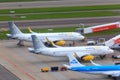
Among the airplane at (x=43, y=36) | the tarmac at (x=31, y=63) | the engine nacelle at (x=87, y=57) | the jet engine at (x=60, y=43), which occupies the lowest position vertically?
the tarmac at (x=31, y=63)

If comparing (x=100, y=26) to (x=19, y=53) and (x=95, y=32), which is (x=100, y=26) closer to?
(x=95, y=32)

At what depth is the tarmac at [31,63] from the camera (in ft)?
396

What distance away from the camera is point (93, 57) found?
443 ft

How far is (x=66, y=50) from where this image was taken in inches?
5261

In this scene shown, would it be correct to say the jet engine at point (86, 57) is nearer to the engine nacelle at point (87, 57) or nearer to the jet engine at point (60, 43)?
the engine nacelle at point (87, 57)

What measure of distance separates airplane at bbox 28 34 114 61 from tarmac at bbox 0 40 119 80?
239 cm

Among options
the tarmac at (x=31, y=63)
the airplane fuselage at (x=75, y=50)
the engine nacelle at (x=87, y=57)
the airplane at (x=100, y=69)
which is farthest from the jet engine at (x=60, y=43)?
the airplane at (x=100, y=69)

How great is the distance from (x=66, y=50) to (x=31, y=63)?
8899 millimetres

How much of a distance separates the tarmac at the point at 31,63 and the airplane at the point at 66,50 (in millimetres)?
2387

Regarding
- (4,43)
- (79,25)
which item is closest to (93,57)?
(4,43)

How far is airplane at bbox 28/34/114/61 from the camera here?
132000 millimetres

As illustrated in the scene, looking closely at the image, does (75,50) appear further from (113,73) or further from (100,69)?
(113,73)

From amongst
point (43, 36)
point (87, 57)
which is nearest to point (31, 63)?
point (87, 57)

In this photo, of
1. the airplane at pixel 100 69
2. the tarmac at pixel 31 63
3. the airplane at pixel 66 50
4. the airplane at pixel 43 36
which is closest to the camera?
the airplane at pixel 100 69
